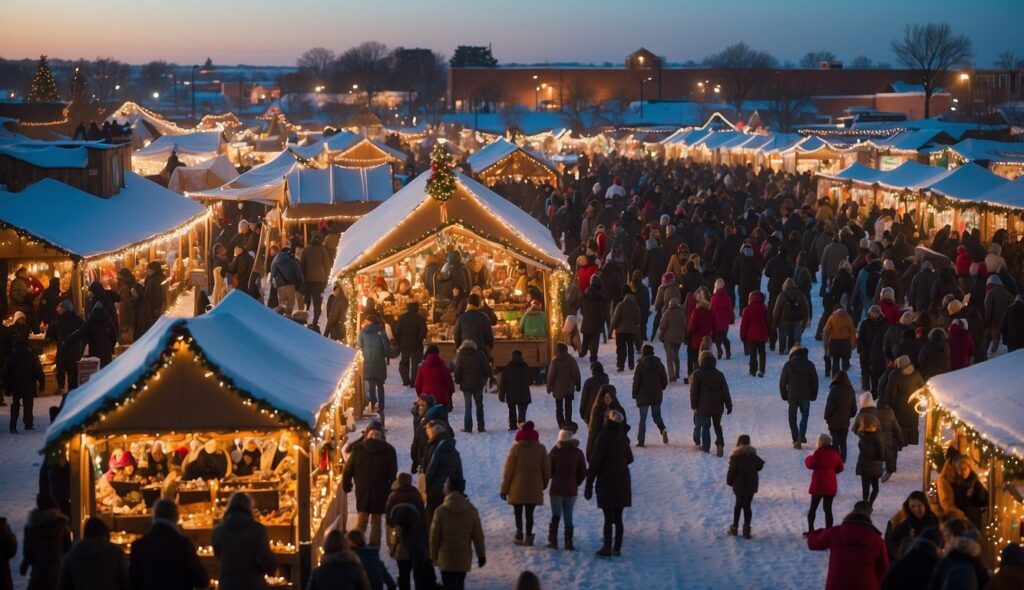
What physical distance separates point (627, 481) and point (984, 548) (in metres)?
2.25

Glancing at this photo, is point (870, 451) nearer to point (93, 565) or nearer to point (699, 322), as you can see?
point (699, 322)

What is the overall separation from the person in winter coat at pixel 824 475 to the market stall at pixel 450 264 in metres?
5.95

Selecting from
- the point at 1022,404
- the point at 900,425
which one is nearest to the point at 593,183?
the point at 900,425

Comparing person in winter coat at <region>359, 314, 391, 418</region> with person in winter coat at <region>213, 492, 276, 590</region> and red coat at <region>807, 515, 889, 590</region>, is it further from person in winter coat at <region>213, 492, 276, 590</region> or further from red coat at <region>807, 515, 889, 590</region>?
red coat at <region>807, 515, 889, 590</region>

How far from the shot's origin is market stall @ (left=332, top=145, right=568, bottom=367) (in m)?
15.9

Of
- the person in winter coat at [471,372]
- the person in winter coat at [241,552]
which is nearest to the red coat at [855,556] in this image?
the person in winter coat at [241,552]

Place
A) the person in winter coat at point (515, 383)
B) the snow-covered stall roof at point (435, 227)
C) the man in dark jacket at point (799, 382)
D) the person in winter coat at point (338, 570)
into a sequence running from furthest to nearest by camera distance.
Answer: the snow-covered stall roof at point (435, 227) < the person in winter coat at point (515, 383) < the man in dark jacket at point (799, 382) < the person in winter coat at point (338, 570)

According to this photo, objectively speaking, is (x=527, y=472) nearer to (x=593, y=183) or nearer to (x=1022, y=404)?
(x=1022, y=404)

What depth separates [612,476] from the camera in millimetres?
9836

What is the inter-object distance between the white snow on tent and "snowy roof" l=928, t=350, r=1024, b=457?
15.0 metres

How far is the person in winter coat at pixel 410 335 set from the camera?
14852mm

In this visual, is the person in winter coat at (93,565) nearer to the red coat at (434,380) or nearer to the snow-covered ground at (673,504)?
the snow-covered ground at (673,504)

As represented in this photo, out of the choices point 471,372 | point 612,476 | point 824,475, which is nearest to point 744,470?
point 824,475

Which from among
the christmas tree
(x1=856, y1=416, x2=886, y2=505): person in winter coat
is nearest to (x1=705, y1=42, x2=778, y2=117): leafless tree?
the christmas tree
